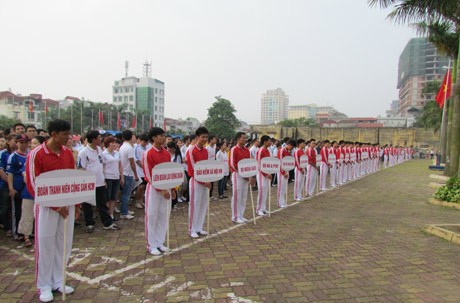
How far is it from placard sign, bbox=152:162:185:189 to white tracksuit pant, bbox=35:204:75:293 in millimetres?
1391

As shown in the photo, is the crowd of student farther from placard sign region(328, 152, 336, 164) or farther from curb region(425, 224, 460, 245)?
placard sign region(328, 152, 336, 164)

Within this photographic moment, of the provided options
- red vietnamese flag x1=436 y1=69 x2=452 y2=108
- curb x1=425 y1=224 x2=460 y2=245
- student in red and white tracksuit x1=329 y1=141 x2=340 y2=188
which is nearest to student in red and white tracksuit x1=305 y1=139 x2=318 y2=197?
student in red and white tracksuit x1=329 y1=141 x2=340 y2=188

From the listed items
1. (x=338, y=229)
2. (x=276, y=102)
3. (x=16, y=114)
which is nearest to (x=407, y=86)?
(x=276, y=102)

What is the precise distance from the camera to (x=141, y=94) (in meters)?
90.6

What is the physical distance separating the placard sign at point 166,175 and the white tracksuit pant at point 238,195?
188 cm

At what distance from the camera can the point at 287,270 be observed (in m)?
4.22

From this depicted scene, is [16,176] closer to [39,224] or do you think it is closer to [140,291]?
[39,224]

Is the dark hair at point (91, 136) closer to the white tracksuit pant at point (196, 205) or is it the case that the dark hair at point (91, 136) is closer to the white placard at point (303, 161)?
the white tracksuit pant at point (196, 205)

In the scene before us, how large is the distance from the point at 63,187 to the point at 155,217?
5.43ft

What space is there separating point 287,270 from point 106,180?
12.3 ft

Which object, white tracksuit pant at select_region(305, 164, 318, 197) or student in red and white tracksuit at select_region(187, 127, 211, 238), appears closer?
student in red and white tracksuit at select_region(187, 127, 211, 238)

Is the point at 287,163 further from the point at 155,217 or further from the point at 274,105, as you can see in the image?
the point at 274,105

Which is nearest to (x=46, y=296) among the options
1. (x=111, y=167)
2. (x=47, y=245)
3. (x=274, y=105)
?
(x=47, y=245)

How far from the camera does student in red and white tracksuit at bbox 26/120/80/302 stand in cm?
338
